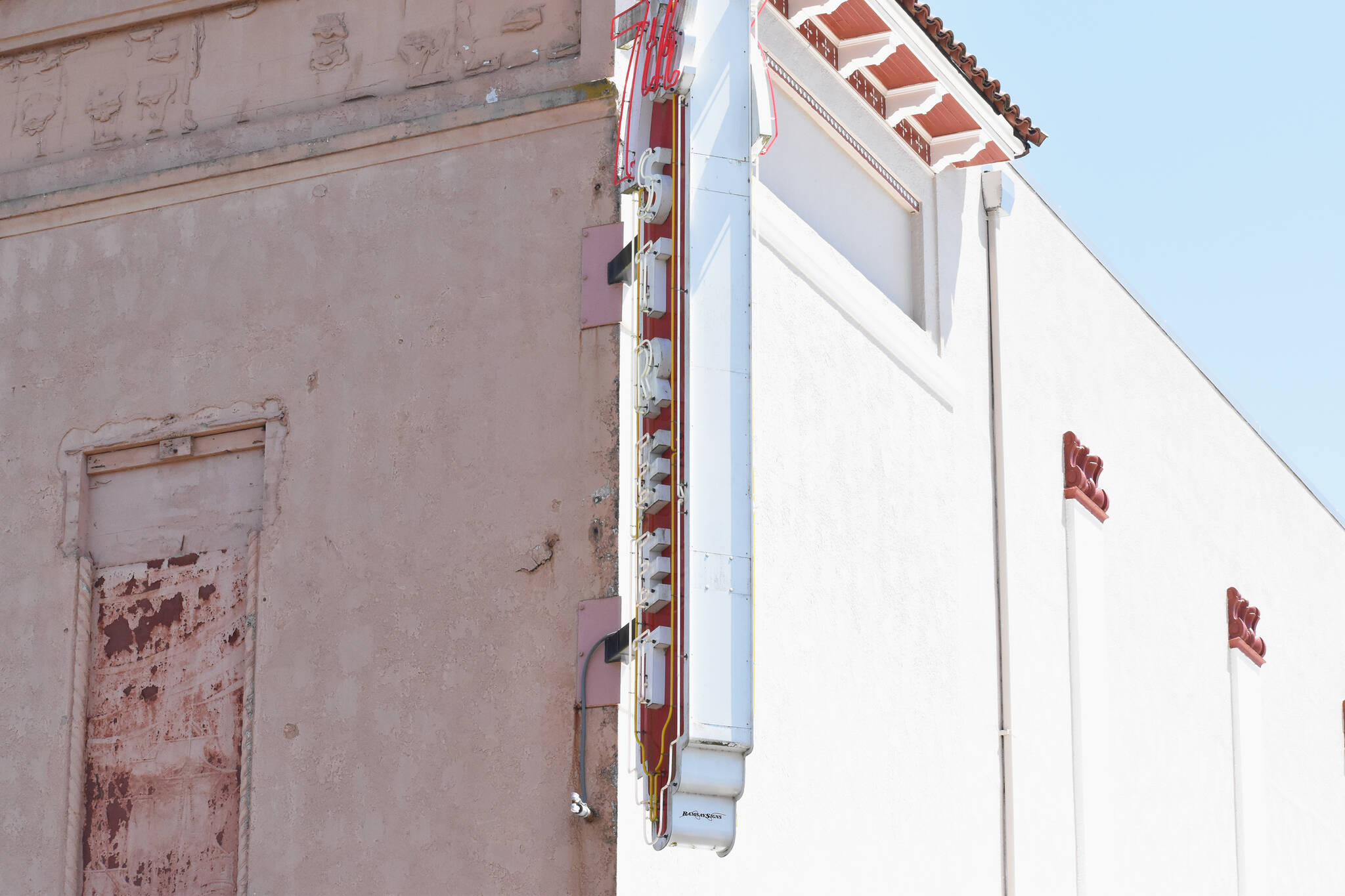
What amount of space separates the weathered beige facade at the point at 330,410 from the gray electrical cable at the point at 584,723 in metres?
0.05

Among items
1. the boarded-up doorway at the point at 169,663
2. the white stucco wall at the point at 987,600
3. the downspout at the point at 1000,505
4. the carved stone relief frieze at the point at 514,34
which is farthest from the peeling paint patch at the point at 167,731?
the downspout at the point at 1000,505

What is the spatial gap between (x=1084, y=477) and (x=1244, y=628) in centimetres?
453

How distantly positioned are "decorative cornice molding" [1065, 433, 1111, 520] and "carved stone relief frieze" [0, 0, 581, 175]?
7.25 meters

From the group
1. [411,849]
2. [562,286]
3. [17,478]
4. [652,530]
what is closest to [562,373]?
[562,286]

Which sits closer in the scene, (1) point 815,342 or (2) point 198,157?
(2) point 198,157

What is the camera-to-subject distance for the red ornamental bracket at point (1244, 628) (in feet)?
70.7

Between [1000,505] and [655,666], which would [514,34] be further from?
[1000,505]

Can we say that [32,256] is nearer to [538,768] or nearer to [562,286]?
[562,286]

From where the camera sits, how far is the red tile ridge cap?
50.9 ft

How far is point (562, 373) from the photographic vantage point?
11938 mm

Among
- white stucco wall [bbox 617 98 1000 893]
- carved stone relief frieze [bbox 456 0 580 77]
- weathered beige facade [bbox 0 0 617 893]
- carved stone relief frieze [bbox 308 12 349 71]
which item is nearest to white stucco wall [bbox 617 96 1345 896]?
white stucco wall [bbox 617 98 1000 893]

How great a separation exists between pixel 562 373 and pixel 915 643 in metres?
4.26

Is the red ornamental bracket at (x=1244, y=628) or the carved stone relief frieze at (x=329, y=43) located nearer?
the carved stone relief frieze at (x=329, y=43)

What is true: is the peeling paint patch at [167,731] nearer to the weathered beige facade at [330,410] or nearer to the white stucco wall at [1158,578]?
the weathered beige facade at [330,410]
